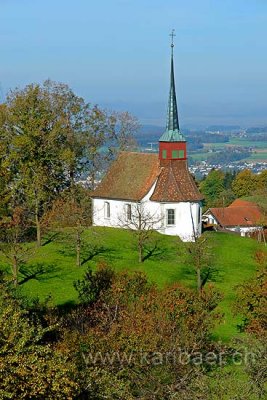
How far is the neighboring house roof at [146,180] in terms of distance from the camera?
161ft

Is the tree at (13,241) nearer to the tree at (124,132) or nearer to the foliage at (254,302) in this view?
the foliage at (254,302)

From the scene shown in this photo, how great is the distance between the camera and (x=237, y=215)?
7494 centimetres

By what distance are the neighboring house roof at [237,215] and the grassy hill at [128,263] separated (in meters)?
23.1

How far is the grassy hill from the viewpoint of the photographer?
35.6 meters

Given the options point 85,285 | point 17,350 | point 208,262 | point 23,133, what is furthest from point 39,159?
point 17,350

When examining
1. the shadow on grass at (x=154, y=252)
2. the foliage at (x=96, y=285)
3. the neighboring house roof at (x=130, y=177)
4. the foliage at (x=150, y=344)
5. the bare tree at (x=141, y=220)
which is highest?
the neighboring house roof at (x=130, y=177)

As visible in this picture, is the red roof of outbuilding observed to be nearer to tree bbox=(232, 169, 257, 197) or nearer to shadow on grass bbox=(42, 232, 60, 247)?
tree bbox=(232, 169, 257, 197)

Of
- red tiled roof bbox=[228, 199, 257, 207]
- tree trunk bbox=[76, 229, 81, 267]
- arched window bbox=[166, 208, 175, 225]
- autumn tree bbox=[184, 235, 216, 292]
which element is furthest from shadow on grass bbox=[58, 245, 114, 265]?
red tiled roof bbox=[228, 199, 257, 207]

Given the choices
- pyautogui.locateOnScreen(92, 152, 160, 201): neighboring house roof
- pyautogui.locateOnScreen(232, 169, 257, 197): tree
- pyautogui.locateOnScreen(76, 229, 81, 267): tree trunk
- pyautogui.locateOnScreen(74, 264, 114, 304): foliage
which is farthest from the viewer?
pyautogui.locateOnScreen(232, 169, 257, 197): tree

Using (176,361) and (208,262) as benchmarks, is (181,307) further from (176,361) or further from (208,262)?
(208,262)

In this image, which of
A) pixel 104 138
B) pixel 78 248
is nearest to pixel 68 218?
pixel 78 248

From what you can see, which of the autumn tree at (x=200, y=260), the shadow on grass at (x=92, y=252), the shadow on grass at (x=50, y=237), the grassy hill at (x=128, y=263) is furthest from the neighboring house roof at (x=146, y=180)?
the shadow on grass at (x=50, y=237)

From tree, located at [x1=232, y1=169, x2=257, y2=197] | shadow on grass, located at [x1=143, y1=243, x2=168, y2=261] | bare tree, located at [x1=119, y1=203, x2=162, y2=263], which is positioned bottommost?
shadow on grass, located at [x1=143, y1=243, x2=168, y2=261]

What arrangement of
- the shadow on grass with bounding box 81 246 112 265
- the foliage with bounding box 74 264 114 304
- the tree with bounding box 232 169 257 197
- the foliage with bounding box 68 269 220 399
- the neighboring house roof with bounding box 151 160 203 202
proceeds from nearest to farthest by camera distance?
the foliage with bounding box 68 269 220 399 < the foliage with bounding box 74 264 114 304 < the shadow on grass with bounding box 81 246 112 265 < the neighboring house roof with bounding box 151 160 203 202 < the tree with bounding box 232 169 257 197
